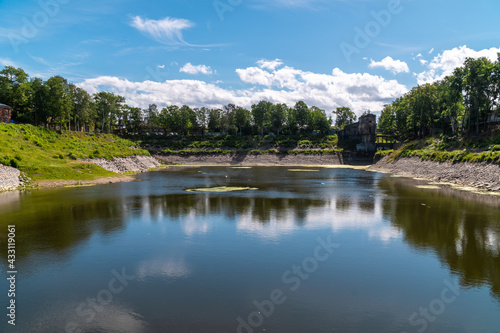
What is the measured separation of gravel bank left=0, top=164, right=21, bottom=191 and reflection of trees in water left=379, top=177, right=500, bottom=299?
47.2 m

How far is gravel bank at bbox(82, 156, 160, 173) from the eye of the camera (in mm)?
68831

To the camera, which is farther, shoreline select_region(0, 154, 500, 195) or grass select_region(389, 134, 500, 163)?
grass select_region(389, 134, 500, 163)

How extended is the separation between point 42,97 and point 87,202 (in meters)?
65.5

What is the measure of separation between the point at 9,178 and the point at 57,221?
23483mm

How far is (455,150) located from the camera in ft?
216

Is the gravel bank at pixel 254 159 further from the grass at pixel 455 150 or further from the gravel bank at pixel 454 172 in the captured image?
the gravel bank at pixel 454 172

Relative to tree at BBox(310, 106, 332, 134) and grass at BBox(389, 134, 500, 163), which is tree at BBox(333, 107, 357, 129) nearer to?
tree at BBox(310, 106, 332, 134)

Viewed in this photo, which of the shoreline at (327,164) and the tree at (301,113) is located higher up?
the tree at (301,113)

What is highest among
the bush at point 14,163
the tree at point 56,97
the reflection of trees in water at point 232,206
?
the tree at point 56,97

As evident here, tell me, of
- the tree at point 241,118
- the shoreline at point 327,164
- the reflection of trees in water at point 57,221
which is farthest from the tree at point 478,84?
the tree at point 241,118

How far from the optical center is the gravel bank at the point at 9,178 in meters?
42.1

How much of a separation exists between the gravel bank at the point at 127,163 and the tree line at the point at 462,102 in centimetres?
8043

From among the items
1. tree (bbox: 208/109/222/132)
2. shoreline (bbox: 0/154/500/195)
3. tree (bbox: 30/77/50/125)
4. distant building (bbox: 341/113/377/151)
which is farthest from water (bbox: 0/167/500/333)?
tree (bbox: 208/109/222/132)

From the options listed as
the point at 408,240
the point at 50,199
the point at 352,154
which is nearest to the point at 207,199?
the point at 50,199
